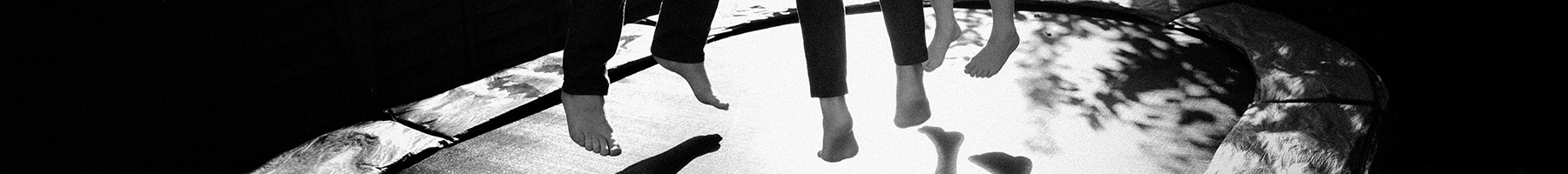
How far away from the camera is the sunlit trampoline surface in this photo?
1.76 m

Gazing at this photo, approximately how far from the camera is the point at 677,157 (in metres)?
1.76

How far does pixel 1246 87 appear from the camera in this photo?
88.7 inches

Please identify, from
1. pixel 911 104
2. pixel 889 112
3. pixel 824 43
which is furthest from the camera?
pixel 889 112

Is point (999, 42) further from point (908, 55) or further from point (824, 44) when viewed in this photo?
point (824, 44)

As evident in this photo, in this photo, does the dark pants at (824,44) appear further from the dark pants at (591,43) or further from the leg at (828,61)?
the dark pants at (591,43)

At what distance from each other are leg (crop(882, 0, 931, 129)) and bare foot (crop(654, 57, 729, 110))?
292 mm

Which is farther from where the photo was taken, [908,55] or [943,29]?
[943,29]

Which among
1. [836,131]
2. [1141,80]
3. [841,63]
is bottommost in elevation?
[1141,80]

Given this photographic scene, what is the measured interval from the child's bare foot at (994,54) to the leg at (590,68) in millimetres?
786

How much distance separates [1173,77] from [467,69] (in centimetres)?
126

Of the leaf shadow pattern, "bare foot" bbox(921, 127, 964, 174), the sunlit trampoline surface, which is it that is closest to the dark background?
the sunlit trampoline surface

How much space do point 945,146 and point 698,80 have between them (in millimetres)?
449

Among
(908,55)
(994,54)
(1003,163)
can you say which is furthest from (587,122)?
(994,54)

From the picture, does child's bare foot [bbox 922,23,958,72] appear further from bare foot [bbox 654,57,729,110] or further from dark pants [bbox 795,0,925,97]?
dark pants [bbox 795,0,925,97]
